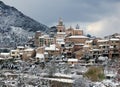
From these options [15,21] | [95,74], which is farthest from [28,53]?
[15,21]

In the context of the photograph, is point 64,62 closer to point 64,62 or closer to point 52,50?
point 64,62

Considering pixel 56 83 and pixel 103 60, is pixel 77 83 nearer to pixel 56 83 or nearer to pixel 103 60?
pixel 56 83

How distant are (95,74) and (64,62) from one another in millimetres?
17571

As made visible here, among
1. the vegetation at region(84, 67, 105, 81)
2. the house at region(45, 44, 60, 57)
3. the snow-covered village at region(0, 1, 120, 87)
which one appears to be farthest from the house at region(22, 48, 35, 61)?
the vegetation at region(84, 67, 105, 81)

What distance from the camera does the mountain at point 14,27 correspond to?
14323 centimetres

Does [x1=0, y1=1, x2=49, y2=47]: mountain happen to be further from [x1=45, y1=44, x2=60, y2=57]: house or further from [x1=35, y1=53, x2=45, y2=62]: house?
[x1=35, y1=53, x2=45, y2=62]: house

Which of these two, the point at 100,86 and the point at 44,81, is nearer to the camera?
the point at 100,86

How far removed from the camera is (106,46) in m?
89.8

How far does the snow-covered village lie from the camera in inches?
2616

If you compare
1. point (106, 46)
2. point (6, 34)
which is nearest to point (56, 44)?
point (106, 46)

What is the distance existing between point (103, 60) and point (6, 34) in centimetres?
7254

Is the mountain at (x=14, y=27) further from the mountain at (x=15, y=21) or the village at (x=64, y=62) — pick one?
the village at (x=64, y=62)

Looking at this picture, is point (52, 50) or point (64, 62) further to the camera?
point (52, 50)

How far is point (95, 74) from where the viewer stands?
69.3 m
